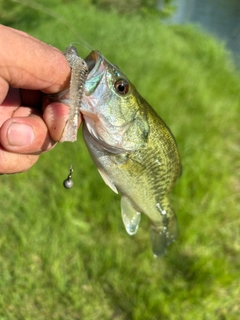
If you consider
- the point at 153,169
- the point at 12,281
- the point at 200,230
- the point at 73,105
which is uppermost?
the point at 73,105

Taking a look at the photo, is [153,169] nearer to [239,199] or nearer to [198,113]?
[239,199]

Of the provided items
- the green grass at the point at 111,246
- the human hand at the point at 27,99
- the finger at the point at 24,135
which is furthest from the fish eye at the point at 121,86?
the green grass at the point at 111,246

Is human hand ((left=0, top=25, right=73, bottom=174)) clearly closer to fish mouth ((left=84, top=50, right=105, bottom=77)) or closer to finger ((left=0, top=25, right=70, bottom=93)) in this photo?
finger ((left=0, top=25, right=70, bottom=93))

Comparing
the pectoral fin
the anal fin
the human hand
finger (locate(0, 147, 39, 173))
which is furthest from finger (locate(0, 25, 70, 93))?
the anal fin

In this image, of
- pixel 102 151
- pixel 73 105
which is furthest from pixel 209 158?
pixel 73 105

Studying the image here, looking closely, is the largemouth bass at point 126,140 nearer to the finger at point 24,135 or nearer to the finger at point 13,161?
the finger at point 24,135
